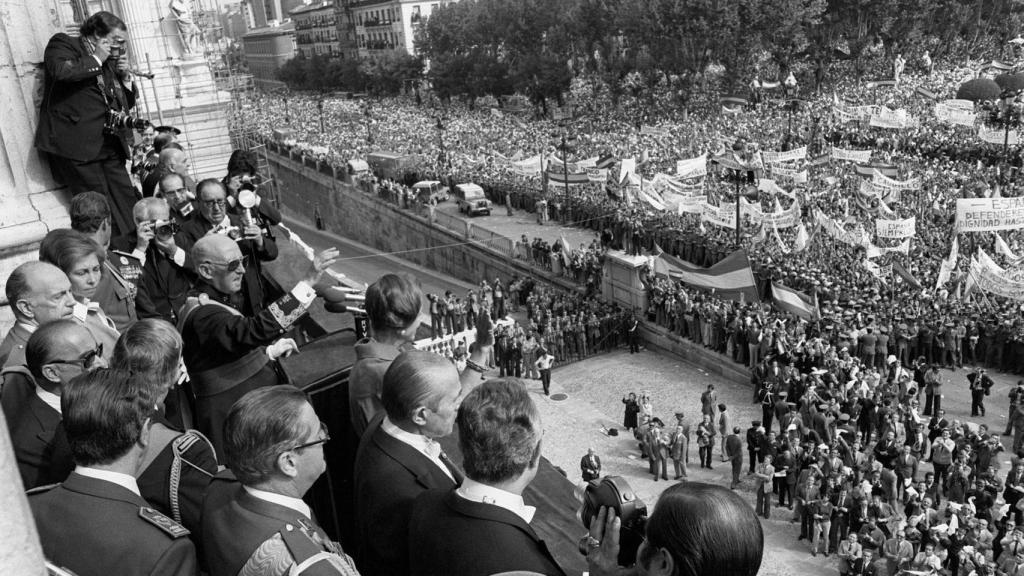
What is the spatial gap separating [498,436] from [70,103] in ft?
15.8

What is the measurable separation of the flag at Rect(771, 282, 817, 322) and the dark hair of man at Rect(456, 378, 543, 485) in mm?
15364

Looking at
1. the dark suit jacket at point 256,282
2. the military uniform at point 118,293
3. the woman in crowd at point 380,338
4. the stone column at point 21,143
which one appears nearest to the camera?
the woman in crowd at point 380,338

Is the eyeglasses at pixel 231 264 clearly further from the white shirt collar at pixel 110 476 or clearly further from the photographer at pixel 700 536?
the photographer at pixel 700 536

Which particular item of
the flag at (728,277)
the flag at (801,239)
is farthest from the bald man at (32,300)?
the flag at (801,239)

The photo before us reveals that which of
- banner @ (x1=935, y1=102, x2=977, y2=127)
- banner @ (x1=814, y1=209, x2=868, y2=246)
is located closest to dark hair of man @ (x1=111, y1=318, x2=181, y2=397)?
banner @ (x1=814, y1=209, x2=868, y2=246)

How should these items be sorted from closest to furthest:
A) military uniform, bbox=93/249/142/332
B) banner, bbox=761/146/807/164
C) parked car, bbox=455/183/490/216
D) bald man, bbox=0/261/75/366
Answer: bald man, bbox=0/261/75/366 < military uniform, bbox=93/249/142/332 < banner, bbox=761/146/807/164 < parked car, bbox=455/183/490/216

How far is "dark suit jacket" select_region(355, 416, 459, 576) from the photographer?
344 cm

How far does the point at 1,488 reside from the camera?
171 centimetres

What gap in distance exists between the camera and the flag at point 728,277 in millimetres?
18266

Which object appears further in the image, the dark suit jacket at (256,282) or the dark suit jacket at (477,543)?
the dark suit jacket at (256,282)

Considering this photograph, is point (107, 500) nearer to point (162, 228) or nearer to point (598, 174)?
point (162, 228)

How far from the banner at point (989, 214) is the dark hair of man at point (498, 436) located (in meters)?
18.6

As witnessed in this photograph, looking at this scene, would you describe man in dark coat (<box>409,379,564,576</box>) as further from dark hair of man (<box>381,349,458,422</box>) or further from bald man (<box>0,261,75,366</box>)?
bald man (<box>0,261,75,366</box>)

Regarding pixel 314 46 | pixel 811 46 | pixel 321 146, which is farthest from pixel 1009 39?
pixel 314 46
